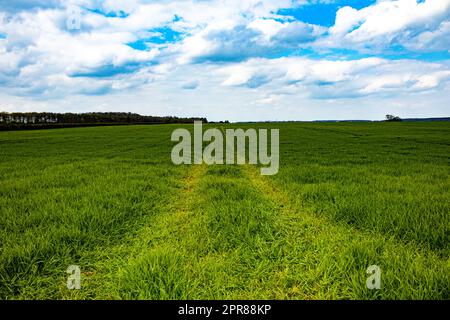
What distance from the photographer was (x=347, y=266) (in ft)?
12.0

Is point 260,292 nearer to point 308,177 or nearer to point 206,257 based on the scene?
point 206,257

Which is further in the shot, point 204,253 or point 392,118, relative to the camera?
point 392,118

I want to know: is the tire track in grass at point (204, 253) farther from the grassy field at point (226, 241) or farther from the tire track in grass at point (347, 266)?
the tire track in grass at point (347, 266)

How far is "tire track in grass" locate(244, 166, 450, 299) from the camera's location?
315 centimetres

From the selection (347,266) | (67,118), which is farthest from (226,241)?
(67,118)

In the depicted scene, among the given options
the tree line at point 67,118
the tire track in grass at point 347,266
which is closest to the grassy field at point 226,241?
the tire track in grass at point 347,266

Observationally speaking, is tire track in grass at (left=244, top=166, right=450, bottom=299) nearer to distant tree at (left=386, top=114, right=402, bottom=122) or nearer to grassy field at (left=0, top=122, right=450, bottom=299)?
grassy field at (left=0, top=122, right=450, bottom=299)

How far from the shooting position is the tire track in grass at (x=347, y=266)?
10.3 feet

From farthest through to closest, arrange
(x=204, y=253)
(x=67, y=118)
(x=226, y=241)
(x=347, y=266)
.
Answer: (x=67, y=118), (x=226, y=241), (x=204, y=253), (x=347, y=266)

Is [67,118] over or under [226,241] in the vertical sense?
over

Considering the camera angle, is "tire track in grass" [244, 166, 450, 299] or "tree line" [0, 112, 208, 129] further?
"tree line" [0, 112, 208, 129]

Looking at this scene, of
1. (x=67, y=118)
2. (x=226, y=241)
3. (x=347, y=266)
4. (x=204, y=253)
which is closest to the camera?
(x=347, y=266)

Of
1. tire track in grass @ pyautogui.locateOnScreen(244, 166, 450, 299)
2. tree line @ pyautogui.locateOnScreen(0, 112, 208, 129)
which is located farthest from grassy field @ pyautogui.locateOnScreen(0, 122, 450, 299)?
tree line @ pyautogui.locateOnScreen(0, 112, 208, 129)

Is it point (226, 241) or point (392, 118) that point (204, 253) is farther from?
point (392, 118)
